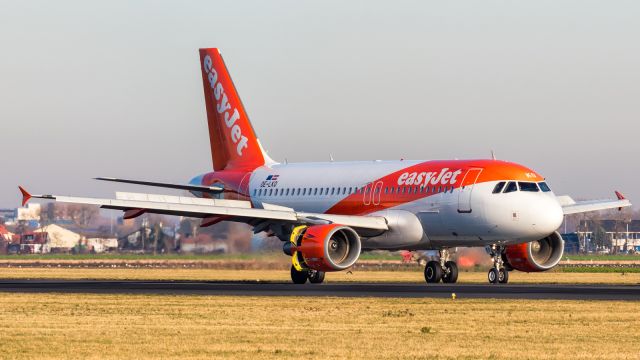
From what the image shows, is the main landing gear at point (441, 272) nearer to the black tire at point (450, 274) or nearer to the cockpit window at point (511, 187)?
the black tire at point (450, 274)

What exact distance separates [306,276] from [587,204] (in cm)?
1310

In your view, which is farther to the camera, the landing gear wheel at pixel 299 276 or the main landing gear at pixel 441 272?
the landing gear wheel at pixel 299 276

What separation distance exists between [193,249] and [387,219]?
25.1 meters

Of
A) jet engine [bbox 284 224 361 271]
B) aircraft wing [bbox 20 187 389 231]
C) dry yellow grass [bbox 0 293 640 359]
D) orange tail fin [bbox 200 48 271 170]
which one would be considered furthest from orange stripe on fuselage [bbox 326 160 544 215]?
dry yellow grass [bbox 0 293 640 359]

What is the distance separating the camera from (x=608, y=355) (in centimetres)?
2195

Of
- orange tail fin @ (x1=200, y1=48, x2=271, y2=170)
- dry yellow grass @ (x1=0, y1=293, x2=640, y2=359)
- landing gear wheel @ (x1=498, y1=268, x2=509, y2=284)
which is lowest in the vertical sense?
dry yellow grass @ (x1=0, y1=293, x2=640, y2=359)

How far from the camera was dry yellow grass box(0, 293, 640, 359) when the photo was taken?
22.4 metres

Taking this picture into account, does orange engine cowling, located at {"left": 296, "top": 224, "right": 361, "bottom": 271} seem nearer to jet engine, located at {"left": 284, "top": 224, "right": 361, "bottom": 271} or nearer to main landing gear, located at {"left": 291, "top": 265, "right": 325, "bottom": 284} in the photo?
jet engine, located at {"left": 284, "top": 224, "right": 361, "bottom": 271}

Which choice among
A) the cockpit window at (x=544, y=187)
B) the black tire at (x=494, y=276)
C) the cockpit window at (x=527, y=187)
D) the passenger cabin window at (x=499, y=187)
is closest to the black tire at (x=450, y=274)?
the black tire at (x=494, y=276)

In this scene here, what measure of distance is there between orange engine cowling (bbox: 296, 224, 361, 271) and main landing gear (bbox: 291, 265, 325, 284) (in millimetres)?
2128

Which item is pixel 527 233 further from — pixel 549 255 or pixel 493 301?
pixel 493 301

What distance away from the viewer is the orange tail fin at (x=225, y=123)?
206 feet

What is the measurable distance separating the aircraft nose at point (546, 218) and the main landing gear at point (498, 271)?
2.16 m

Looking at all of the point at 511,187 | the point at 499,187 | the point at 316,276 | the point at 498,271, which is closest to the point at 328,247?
the point at 316,276
